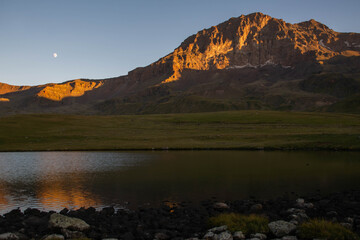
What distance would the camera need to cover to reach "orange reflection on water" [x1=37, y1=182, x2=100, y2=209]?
31050mm

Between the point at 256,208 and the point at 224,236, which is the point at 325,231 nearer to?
the point at 224,236

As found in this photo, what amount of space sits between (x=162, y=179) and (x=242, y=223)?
69.5 feet

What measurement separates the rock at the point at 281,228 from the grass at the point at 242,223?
0.47 metres

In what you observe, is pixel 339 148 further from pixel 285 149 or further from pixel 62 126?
pixel 62 126

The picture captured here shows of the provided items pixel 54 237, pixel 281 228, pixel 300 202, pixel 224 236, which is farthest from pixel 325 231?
pixel 54 237

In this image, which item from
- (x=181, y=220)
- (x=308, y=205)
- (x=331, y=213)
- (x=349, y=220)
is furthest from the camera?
(x=308, y=205)

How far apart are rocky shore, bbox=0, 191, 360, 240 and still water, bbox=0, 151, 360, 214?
380cm

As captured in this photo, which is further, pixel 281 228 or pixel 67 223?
pixel 67 223

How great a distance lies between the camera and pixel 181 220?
80.2 ft

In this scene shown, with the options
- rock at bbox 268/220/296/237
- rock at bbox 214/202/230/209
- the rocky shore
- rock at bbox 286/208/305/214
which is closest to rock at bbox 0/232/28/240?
the rocky shore

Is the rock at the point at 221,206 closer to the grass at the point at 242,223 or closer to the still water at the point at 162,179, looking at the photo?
the grass at the point at 242,223

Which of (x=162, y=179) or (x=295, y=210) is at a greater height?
(x=295, y=210)

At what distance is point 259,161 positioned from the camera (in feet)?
192

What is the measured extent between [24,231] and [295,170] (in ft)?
127
